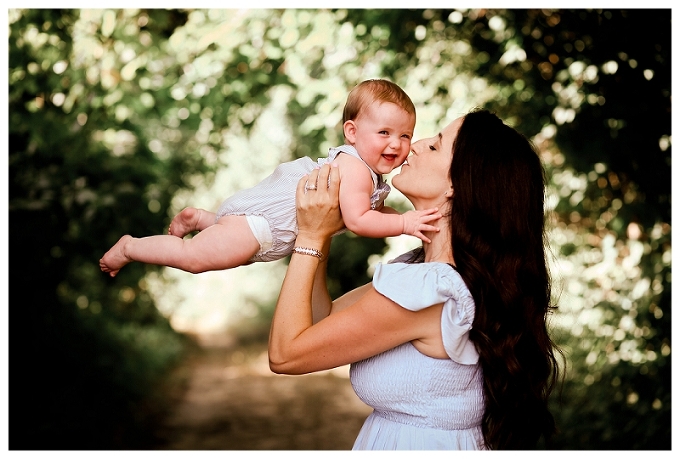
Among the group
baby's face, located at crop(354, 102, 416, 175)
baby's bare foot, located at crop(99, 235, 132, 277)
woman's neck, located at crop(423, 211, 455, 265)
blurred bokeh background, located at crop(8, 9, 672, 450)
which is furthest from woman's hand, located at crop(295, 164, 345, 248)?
blurred bokeh background, located at crop(8, 9, 672, 450)

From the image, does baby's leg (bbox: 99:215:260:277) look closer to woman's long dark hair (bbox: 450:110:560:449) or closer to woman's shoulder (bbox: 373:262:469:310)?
woman's shoulder (bbox: 373:262:469:310)

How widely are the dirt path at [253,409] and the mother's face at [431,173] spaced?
482 centimetres

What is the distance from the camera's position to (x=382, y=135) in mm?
1929

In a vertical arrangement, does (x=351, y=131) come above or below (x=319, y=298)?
above

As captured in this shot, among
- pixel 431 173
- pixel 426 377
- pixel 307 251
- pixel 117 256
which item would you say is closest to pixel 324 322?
pixel 307 251

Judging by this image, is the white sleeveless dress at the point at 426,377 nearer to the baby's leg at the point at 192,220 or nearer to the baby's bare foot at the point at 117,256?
the baby's leg at the point at 192,220

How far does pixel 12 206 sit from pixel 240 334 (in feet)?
23.3

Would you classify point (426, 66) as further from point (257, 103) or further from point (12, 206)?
point (12, 206)

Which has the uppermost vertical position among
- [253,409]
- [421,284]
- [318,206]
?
[318,206]

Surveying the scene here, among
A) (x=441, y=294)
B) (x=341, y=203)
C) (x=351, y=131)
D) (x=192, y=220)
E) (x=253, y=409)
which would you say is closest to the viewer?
(x=441, y=294)

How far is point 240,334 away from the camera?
10.8 metres

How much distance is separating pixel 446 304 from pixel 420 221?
0.24 m

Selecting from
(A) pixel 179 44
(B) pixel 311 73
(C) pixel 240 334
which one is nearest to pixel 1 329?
(A) pixel 179 44

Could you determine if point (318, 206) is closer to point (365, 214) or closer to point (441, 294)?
point (365, 214)
